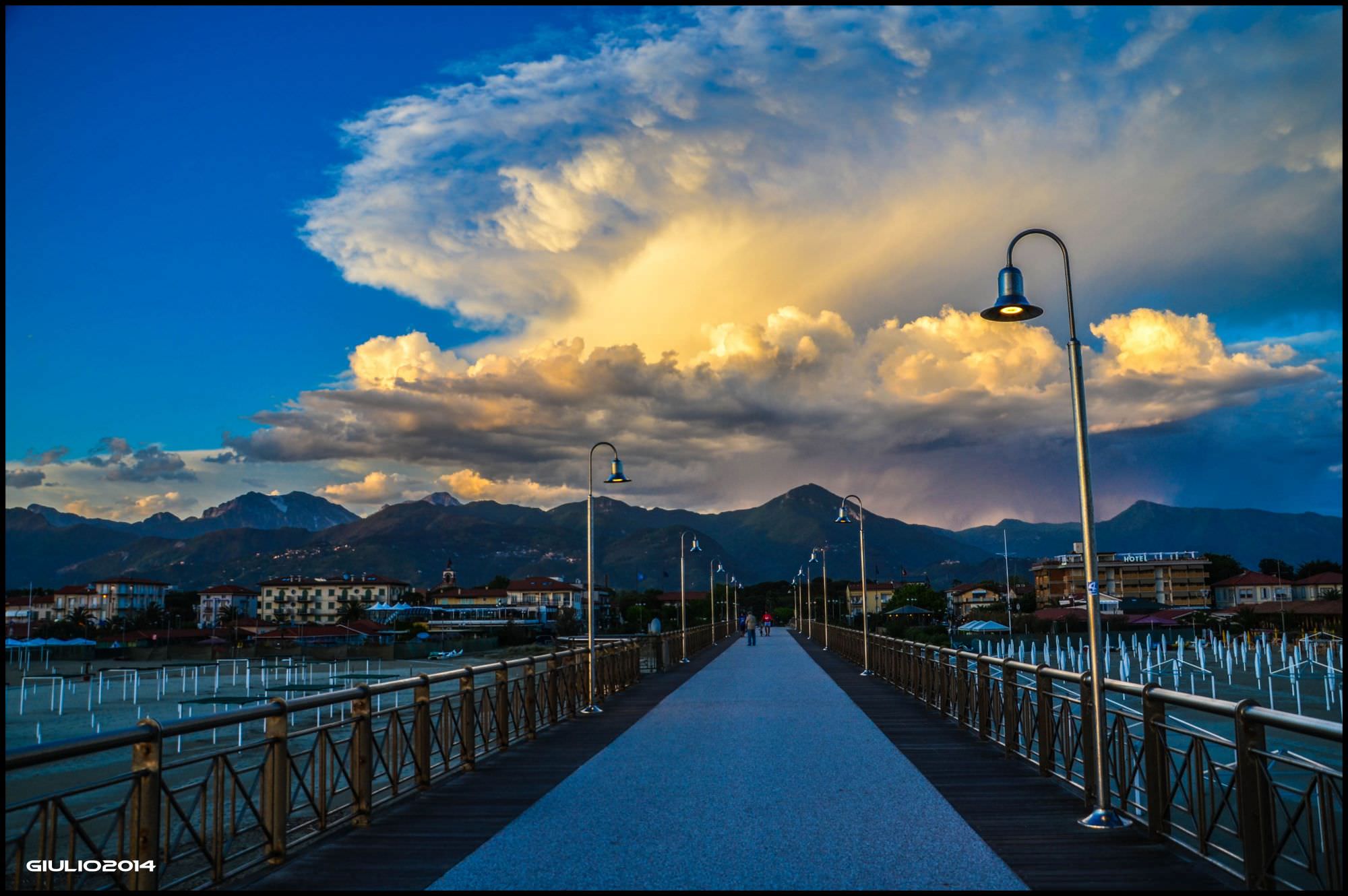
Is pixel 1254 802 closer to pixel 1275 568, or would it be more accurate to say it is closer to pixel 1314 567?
pixel 1314 567

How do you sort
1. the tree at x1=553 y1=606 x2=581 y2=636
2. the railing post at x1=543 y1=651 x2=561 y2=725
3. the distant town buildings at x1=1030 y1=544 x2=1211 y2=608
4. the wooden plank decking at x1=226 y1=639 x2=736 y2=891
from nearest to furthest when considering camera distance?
the wooden plank decking at x1=226 y1=639 x2=736 y2=891
the railing post at x1=543 y1=651 x2=561 y2=725
the distant town buildings at x1=1030 y1=544 x2=1211 y2=608
the tree at x1=553 y1=606 x2=581 y2=636

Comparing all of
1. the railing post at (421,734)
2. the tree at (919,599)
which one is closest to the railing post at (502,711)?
the railing post at (421,734)

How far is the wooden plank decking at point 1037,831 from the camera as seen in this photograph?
6.56m

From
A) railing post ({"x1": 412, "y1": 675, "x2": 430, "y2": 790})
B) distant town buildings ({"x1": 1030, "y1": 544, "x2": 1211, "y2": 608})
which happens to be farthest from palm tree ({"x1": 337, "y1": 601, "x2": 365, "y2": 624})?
railing post ({"x1": 412, "y1": 675, "x2": 430, "y2": 790})

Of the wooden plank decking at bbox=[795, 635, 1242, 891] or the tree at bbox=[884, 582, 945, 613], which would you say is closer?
the wooden plank decking at bbox=[795, 635, 1242, 891]

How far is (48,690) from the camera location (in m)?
73.9

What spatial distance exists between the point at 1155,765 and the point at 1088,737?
1.35 meters

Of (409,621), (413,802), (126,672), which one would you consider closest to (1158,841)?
(413,802)

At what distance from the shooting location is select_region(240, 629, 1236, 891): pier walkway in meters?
6.65

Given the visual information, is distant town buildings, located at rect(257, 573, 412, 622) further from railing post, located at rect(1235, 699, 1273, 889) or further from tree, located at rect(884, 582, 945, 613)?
railing post, located at rect(1235, 699, 1273, 889)

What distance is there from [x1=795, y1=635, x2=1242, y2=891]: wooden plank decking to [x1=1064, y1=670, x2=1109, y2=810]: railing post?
0.15m

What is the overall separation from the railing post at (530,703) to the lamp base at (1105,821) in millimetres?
8028

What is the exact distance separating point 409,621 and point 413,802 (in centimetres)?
13515
